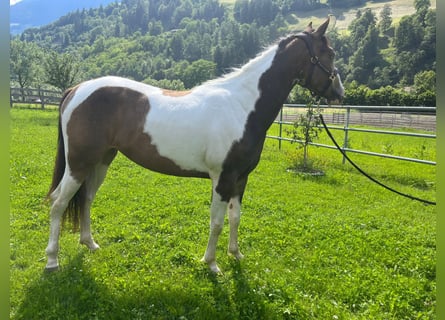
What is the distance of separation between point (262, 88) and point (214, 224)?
164 centimetres

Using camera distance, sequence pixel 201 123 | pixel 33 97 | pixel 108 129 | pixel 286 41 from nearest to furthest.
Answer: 1. pixel 201 123
2. pixel 108 129
3. pixel 286 41
4. pixel 33 97

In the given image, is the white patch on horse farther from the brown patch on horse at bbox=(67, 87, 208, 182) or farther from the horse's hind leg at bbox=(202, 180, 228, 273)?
the horse's hind leg at bbox=(202, 180, 228, 273)

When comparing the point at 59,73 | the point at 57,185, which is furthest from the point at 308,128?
the point at 59,73

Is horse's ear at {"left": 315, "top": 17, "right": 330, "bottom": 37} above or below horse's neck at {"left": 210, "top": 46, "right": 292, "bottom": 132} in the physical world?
above

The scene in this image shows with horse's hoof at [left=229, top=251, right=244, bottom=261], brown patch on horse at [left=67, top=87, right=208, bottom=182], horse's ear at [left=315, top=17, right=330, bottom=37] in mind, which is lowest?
horse's hoof at [left=229, top=251, right=244, bottom=261]

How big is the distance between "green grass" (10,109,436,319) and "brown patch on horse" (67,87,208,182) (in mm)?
1162

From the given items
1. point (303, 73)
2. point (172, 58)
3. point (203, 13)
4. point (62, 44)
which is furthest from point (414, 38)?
point (62, 44)

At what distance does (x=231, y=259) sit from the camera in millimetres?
4008

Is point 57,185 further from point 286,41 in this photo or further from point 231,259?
point 286,41

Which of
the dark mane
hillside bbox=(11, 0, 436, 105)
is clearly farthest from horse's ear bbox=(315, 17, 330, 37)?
hillside bbox=(11, 0, 436, 105)

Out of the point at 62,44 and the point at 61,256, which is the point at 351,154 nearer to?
the point at 61,256

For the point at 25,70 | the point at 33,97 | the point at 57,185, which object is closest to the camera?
the point at 57,185

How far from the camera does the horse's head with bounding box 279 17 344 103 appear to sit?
361cm

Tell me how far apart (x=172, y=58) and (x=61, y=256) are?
378 feet
